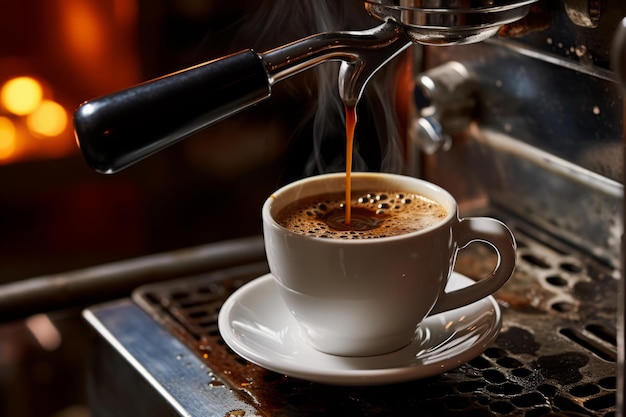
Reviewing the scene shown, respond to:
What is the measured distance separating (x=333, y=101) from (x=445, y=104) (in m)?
0.10

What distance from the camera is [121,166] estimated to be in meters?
0.50

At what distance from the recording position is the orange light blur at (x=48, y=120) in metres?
1.71

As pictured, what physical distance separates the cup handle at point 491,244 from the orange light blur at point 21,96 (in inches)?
49.9

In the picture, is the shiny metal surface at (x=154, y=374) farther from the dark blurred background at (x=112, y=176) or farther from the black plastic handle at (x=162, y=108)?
the dark blurred background at (x=112, y=176)

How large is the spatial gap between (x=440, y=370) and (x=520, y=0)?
9.0 inches

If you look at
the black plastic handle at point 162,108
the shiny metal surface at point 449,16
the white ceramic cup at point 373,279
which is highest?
the shiny metal surface at point 449,16

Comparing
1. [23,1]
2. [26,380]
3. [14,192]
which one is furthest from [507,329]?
[23,1]

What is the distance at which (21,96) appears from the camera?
173 cm

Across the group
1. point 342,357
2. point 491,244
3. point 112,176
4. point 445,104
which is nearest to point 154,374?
point 342,357

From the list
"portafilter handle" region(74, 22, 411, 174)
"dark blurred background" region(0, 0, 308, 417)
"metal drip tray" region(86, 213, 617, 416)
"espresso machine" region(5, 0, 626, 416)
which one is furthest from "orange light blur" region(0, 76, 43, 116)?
"portafilter handle" region(74, 22, 411, 174)

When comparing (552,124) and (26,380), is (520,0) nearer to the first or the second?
(552,124)

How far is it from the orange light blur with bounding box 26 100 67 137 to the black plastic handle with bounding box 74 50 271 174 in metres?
1.24

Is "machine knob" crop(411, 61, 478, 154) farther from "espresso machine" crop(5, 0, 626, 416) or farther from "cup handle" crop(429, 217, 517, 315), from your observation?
"cup handle" crop(429, 217, 517, 315)

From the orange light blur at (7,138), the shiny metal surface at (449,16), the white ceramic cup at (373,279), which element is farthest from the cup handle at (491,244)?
the orange light blur at (7,138)
